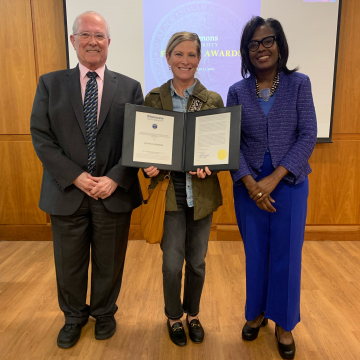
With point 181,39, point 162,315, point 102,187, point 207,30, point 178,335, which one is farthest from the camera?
point 207,30

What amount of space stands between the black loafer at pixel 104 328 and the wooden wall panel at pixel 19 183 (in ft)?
5.86

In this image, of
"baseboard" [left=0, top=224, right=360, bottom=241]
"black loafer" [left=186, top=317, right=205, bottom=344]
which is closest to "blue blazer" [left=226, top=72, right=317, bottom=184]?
"black loafer" [left=186, top=317, right=205, bottom=344]

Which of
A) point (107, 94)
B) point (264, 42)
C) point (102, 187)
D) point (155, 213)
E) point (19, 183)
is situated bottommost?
point (19, 183)

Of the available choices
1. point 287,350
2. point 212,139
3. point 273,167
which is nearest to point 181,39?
point 212,139

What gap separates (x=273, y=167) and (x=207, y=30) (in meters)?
1.94

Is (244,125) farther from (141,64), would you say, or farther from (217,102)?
(141,64)

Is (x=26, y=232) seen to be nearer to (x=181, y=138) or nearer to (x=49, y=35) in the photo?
(x=49, y=35)

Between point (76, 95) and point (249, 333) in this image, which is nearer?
point (76, 95)

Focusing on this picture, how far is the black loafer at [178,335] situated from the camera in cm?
175

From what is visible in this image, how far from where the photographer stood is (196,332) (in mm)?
1776

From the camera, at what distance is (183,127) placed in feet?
5.17

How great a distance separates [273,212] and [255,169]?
24 centimetres

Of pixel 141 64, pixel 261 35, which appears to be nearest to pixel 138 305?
pixel 261 35

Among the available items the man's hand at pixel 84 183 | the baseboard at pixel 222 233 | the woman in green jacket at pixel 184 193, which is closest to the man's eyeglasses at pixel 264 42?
the woman in green jacket at pixel 184 193
